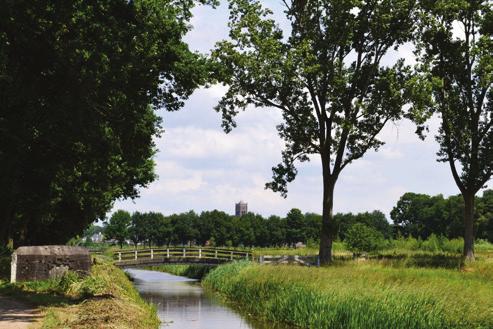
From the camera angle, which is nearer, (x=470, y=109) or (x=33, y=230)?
(x=470, y=109)

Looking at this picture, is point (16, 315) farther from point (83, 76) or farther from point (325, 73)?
point (325, 73)

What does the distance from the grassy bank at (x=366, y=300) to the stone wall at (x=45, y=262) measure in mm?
7575

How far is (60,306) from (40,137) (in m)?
11.0

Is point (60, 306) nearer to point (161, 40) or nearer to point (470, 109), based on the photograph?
point (161, 40)

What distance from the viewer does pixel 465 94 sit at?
37.8 meters

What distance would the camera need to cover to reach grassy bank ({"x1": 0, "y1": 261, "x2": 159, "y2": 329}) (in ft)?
43.4

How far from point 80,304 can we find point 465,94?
30.7m

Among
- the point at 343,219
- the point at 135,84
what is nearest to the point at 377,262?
the point at 135,84

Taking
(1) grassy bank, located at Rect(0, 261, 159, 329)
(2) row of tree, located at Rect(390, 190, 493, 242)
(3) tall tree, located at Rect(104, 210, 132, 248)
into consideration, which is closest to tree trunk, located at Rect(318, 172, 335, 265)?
(1) grassy bank, located at Rect(0, 261, 159, 329)

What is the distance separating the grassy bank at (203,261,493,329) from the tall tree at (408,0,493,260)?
12.5 metres

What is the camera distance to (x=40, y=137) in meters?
24.3

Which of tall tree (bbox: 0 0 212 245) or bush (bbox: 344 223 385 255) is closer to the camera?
tall tree (bbox: 0 0 212 245)

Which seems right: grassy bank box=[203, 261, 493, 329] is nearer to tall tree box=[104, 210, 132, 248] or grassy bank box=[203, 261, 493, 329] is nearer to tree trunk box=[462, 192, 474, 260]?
tree trunk box=[462, 192, 474, 260]

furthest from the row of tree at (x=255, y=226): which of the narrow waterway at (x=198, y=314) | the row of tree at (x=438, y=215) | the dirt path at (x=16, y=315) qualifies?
the dirt path at (x=16, y=315)
